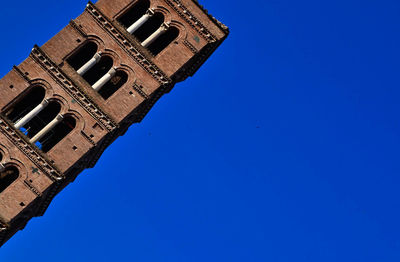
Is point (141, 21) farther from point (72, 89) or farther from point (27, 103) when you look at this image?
point (27, 103)

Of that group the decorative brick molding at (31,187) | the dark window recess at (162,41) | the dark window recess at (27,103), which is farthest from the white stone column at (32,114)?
the dark window recess at (162,41)

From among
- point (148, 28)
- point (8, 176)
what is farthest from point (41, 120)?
point (148, 28)

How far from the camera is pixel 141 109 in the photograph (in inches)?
1533

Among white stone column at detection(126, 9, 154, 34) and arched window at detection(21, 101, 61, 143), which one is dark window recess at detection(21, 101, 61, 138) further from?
white stone column at detection(126, 9, 154, 34)

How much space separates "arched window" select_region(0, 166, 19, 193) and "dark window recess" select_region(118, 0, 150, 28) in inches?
406

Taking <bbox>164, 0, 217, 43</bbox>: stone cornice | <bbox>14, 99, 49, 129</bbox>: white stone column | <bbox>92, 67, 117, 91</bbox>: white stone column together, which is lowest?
<bbox>14, 99, 49, 129</bbox>: white stone column

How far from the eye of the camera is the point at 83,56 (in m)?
38.0

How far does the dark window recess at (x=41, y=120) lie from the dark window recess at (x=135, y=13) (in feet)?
20.7

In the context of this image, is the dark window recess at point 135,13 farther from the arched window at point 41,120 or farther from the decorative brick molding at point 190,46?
the arched window at point 41,120

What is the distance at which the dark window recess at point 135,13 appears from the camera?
39.1 metres

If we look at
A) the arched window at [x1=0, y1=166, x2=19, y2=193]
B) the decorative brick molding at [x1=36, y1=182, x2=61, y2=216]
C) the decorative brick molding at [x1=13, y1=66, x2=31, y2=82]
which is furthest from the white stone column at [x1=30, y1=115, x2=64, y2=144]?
the decorative brick molding at [x1=36, y1=182, x2=61, y2=216]

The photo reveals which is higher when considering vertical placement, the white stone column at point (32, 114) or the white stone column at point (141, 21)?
the white stone column at point (141, 21)

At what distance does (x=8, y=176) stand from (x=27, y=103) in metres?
4.07

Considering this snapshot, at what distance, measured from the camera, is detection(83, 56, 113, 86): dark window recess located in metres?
38.1
